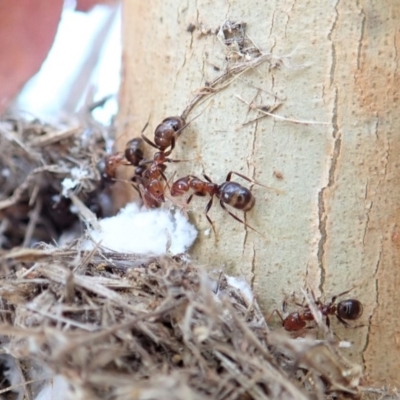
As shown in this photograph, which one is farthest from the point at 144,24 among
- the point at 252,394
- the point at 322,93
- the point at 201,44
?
the point at 252,394

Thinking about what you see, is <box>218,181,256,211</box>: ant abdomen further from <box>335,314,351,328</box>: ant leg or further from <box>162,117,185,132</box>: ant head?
<box>335,314,351,328</box>: ant leg

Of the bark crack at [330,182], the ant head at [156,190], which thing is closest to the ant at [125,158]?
the ant head at [156,190]

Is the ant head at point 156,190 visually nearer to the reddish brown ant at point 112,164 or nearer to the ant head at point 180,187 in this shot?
the ant head at point 180,187

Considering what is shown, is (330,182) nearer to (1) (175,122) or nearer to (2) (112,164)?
(1) (175,122)

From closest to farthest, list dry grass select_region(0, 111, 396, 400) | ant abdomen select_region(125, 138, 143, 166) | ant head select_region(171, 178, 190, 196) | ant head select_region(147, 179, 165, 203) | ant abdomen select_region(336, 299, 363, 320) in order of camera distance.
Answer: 1. dry grass select_region(0, 111, 396, 400)
2. ant abdomen select_region(336, 299, 363, 320)
3. ant head select_region(171, 178, 190, 196)
4. ant head select_region(147, 179, 165, 203)
5. ant abdomen select_region(125, 138, 143, 166)

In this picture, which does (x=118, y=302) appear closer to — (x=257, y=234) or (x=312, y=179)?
(x=257, y=234)

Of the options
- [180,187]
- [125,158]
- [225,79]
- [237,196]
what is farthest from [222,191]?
[125,158]

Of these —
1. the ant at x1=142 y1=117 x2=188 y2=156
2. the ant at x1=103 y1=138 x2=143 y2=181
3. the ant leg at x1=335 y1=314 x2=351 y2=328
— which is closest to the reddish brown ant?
the ant at x1=103 y1=138 x2=143 y2=181
